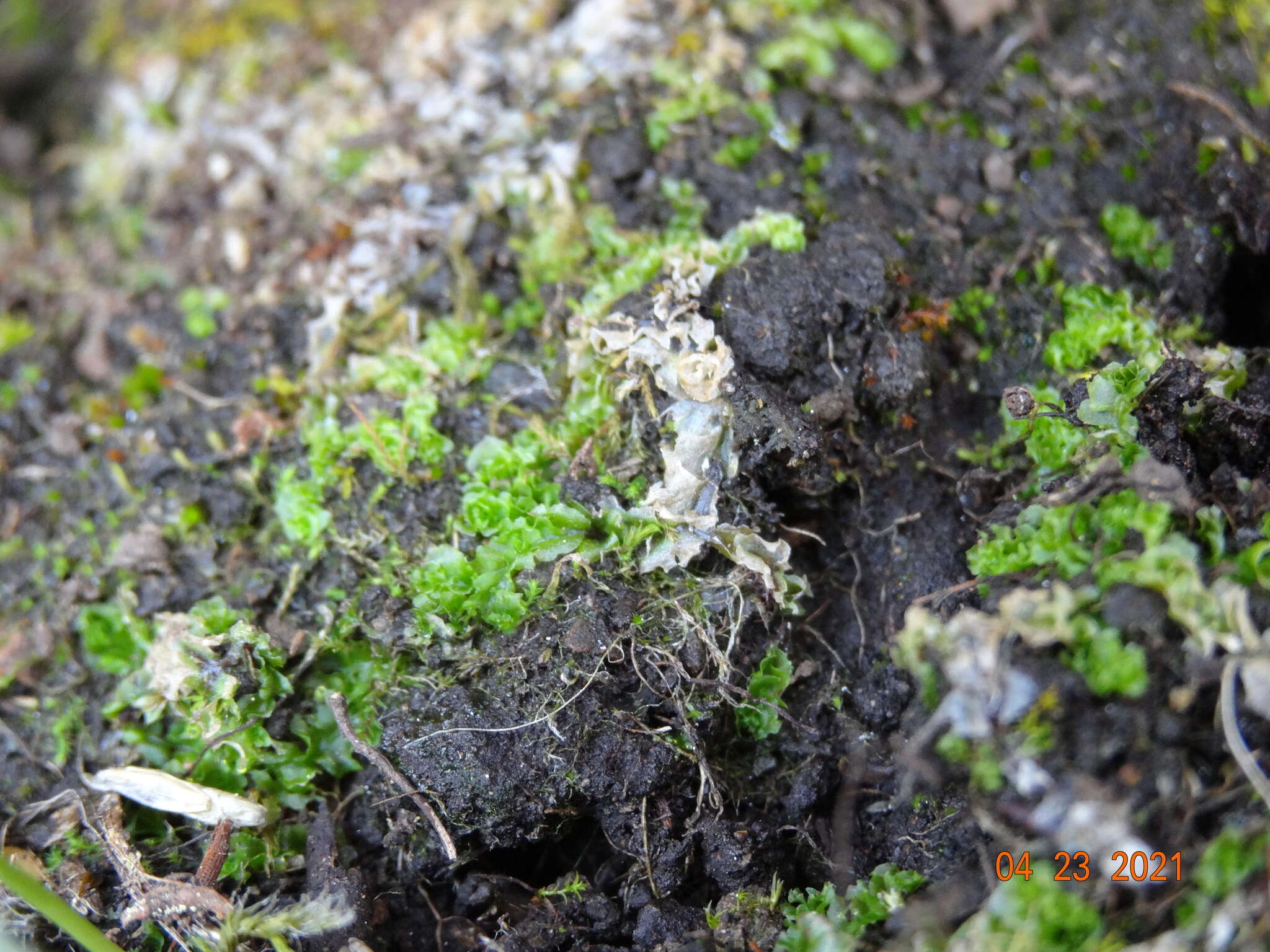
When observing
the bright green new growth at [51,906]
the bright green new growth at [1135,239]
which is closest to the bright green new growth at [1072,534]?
the bright green new growth at [1135,239]

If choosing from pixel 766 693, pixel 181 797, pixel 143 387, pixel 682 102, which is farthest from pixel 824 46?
pixel 181 797

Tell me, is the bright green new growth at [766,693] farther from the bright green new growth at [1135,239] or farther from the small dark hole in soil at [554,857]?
the bright green new growth at [1135,239]

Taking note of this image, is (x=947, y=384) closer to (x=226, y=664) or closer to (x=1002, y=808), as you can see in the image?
(x=1002, y=808)

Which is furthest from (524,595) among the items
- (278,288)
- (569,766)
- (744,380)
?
(278,288)

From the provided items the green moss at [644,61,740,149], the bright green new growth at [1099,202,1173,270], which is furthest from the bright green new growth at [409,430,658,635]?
the bright green new growth at [1099,202,1173,270]
